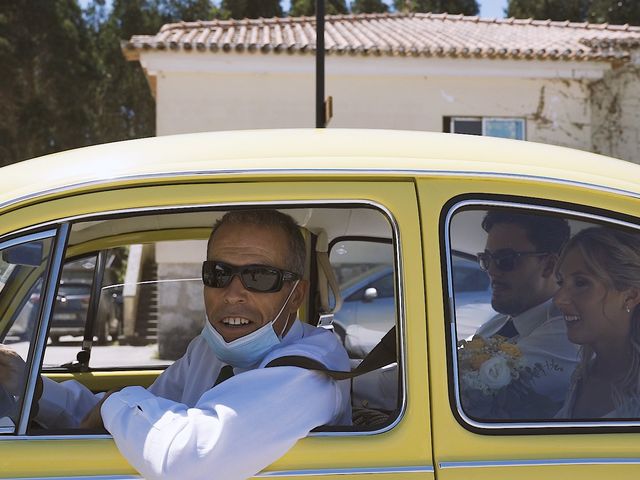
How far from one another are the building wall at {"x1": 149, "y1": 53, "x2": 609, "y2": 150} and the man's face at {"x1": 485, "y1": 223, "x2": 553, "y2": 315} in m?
12.8

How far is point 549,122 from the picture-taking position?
15633mm

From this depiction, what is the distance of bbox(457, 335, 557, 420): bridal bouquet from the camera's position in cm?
196

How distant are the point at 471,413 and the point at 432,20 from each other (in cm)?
1962

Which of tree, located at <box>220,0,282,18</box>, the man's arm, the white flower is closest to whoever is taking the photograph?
the man's arm

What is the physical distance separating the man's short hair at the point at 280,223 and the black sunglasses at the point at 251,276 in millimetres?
66

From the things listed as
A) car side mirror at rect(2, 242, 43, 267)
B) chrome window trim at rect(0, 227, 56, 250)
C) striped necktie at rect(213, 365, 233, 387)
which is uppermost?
chrome window trim at rect(0, 227, 56, 250)

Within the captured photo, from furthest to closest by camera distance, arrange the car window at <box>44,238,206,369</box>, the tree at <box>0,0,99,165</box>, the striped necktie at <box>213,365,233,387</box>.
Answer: the tree at <box>0,0,99,165</box> < the car window at <box>44,238,206,369</box> < the striped necktie at <box>213,365,233,387</box>

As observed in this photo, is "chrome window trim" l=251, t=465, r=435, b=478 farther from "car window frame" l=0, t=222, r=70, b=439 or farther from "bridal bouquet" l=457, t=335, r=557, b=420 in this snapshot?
"car window frame" l=0, t=222, r=70, b=439

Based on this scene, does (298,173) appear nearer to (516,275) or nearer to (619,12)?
(516,275)

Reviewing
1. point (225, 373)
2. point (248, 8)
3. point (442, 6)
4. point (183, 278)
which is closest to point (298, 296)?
point (225, 373)

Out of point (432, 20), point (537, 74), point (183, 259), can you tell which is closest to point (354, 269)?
point (183, 259)

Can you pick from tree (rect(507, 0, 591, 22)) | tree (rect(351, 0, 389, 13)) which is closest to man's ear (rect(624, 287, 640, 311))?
tree (rect(507, 0, 591, 22))

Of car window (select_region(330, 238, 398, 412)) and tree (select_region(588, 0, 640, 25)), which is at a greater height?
tree (select_region(588, 0, 640, 25))

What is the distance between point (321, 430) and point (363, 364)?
0.32 metres
